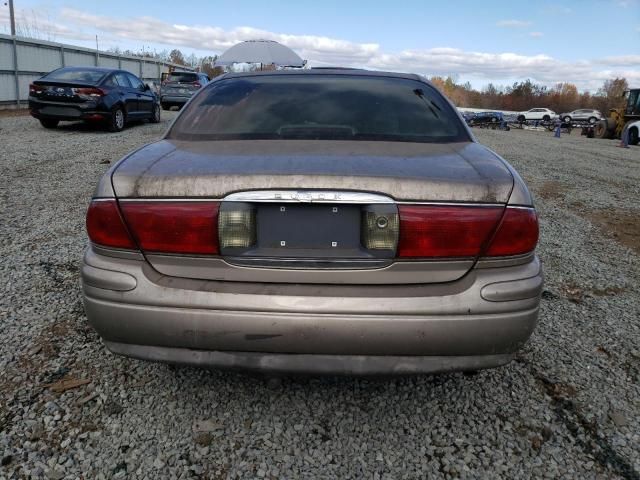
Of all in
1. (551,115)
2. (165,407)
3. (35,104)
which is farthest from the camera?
(551,115)

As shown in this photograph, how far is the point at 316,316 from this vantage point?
1.70 m

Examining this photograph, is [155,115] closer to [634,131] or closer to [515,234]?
[515,234]

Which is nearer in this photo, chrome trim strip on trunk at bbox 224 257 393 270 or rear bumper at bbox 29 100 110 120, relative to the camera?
chrome trim strip on trunk at bbox 224 257 393 270

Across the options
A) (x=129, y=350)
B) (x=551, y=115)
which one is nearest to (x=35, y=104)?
(x=129, y=350)

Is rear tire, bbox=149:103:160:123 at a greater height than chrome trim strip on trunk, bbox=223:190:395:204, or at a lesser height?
lesser

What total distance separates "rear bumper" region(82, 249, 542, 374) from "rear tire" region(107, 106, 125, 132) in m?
11.2

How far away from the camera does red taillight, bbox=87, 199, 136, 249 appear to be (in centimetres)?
184

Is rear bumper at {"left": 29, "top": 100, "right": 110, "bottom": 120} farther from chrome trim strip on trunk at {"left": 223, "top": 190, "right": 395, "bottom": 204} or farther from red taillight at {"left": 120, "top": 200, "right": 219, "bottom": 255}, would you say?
chrome trim strip on trunk at {"left": 223, "top": 190, "right": 395, "bottom": 204}

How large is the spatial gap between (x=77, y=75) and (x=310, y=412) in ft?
38.8

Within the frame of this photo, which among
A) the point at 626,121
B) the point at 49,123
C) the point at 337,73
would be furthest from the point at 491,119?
the point at 337,73

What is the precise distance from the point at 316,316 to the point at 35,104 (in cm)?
1179

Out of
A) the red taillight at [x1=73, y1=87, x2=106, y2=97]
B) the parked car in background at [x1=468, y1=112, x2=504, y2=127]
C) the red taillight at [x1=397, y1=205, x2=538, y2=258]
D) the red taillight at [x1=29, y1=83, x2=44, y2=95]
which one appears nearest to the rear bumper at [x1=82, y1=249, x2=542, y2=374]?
the red taillight at [x1=397, y1=205, x2=538, y2=258]

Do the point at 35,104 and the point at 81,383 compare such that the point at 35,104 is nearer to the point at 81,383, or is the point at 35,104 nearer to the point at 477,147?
the point at 81,383

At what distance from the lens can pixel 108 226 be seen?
73.0 inches
